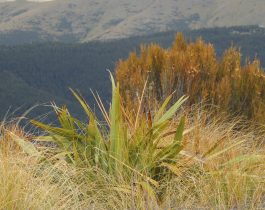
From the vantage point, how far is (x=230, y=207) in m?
4.78

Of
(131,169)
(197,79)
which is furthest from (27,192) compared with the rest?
(197,79)

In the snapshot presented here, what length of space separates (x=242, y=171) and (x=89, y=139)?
1427 millimetres

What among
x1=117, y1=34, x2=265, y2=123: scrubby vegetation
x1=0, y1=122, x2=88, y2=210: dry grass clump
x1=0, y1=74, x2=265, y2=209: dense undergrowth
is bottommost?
x1=117, y1=34, x2=265, y2=123: scrubby vegetation

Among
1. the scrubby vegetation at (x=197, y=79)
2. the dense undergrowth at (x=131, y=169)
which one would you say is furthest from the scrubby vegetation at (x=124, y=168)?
the scrubby vegetation at (x=197, y=79)

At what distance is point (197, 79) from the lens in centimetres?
1027

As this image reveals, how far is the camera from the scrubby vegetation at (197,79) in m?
9.97

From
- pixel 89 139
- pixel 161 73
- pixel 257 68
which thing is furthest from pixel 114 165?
pixel 257 68

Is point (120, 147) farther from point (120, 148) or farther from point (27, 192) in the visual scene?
point (27, 192)

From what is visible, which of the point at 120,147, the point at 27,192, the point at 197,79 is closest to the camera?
the point at 27,192

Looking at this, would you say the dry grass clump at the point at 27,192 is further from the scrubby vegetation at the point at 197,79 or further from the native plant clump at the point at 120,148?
the scrubby vegetation at the point at 197,79

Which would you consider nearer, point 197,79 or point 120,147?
point 120,147

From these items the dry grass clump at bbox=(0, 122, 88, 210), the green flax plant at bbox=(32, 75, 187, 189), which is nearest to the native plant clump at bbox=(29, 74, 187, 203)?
the green flax plant at bbox=(32, 75, 187, 189)

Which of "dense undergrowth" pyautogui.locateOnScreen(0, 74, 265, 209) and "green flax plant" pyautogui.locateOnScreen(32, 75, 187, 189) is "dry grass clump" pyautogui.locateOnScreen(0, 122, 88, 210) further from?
"green flax plant" pyautogui.locateOnScreen(32, 75, 187, 189)

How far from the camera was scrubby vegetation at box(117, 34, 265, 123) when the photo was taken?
9.97m
